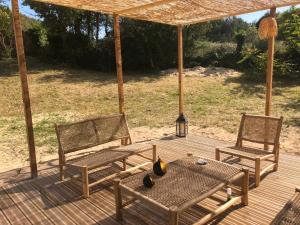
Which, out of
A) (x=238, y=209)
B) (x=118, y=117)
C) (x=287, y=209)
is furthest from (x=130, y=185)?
(x=118, y=117)

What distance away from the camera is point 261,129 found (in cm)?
431

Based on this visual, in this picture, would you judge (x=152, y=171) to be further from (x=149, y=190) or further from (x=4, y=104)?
(x=4, y=104)

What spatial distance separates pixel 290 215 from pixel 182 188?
3.16ft

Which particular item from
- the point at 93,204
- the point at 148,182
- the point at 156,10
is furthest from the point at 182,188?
the point at 156,10

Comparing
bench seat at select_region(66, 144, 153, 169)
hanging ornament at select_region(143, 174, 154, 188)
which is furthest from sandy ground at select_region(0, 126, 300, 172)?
hanging ornament at select_region(143, 174, 154, 188)

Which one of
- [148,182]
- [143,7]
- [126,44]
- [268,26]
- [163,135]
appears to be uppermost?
[126,44]

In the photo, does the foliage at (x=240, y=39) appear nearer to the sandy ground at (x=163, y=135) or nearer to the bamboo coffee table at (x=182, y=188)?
the sandy ground at (x=163, y=135)

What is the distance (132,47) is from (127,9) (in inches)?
492

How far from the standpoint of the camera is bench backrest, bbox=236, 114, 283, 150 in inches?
161

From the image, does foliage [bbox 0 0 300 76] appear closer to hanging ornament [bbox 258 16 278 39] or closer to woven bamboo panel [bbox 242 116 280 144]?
hanging ornament [bbox 258 16 278 39]

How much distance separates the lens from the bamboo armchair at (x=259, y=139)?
12.5 feet

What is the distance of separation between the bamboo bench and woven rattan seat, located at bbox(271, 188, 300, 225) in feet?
6.69

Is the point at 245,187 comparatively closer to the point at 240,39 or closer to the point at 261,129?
the point at 261,129

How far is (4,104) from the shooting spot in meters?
10.3
